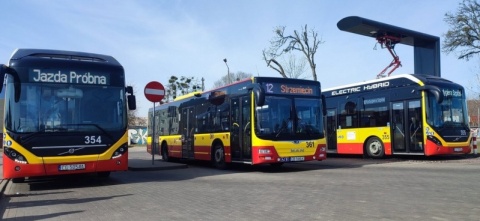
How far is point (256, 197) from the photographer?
8531 millimetres

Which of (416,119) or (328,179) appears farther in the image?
(416,119)

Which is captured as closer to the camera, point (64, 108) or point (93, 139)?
point (64, 108)

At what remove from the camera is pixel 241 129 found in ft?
46.2

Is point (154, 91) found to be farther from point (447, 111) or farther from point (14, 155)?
point (447, 111)

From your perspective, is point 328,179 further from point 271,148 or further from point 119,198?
point 119,198

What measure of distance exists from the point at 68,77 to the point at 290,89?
6.67 m

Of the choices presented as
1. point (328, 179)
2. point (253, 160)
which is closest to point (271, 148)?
point (253, 160)

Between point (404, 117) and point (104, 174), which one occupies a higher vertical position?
point (404, 117)

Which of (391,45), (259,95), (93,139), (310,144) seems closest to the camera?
(93,139)

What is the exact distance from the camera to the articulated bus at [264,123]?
43.6ft

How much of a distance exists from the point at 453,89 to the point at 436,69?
28.1 feet

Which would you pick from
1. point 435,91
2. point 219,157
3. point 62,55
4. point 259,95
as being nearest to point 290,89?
point 259,95

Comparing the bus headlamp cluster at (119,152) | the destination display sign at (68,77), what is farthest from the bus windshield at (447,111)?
the destination display sign at (68,77)

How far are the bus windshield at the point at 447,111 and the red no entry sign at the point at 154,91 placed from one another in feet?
33.0
